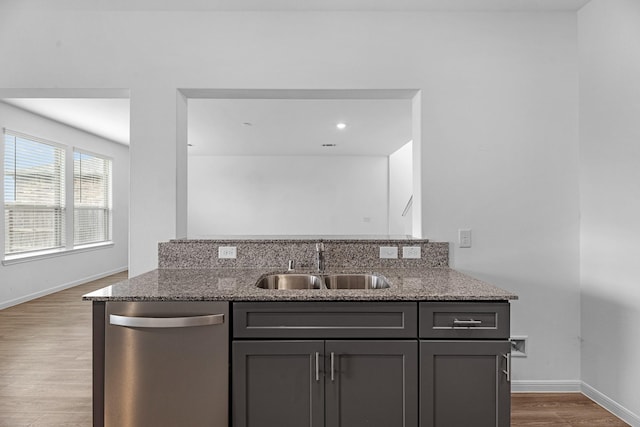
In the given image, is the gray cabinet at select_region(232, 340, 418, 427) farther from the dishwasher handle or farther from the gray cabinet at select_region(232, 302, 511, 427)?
the dishwasher handle

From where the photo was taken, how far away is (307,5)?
2387mm

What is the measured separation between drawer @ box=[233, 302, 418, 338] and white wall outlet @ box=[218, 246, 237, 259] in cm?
80

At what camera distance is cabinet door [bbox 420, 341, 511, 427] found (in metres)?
1.58

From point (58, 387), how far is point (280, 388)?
198cm

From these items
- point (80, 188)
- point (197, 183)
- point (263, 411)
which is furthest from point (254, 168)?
point (263, 411)

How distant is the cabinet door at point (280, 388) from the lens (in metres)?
1.60

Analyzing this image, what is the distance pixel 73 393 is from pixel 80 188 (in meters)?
4.93

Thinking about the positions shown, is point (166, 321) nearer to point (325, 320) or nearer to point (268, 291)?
point (268, 291)

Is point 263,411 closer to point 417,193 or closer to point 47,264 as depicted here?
point 417,193

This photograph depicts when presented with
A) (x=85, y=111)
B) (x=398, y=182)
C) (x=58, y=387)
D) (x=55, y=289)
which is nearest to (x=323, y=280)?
(x=58, y=387)

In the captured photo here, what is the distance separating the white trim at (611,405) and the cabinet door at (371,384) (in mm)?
1442

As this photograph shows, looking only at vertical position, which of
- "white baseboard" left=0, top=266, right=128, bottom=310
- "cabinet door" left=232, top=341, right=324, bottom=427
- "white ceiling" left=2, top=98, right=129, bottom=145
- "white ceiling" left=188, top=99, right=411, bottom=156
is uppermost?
"white ceiling" left=2, top=98, right=129, bottom=145

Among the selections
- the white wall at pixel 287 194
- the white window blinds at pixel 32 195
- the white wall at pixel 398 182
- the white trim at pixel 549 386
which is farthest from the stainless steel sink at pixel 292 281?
the white wall at pixel 398 182

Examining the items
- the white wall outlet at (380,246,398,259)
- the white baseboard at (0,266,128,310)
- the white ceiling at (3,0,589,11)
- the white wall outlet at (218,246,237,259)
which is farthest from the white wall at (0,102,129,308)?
the white wall outlet at (380,246,398,259)
